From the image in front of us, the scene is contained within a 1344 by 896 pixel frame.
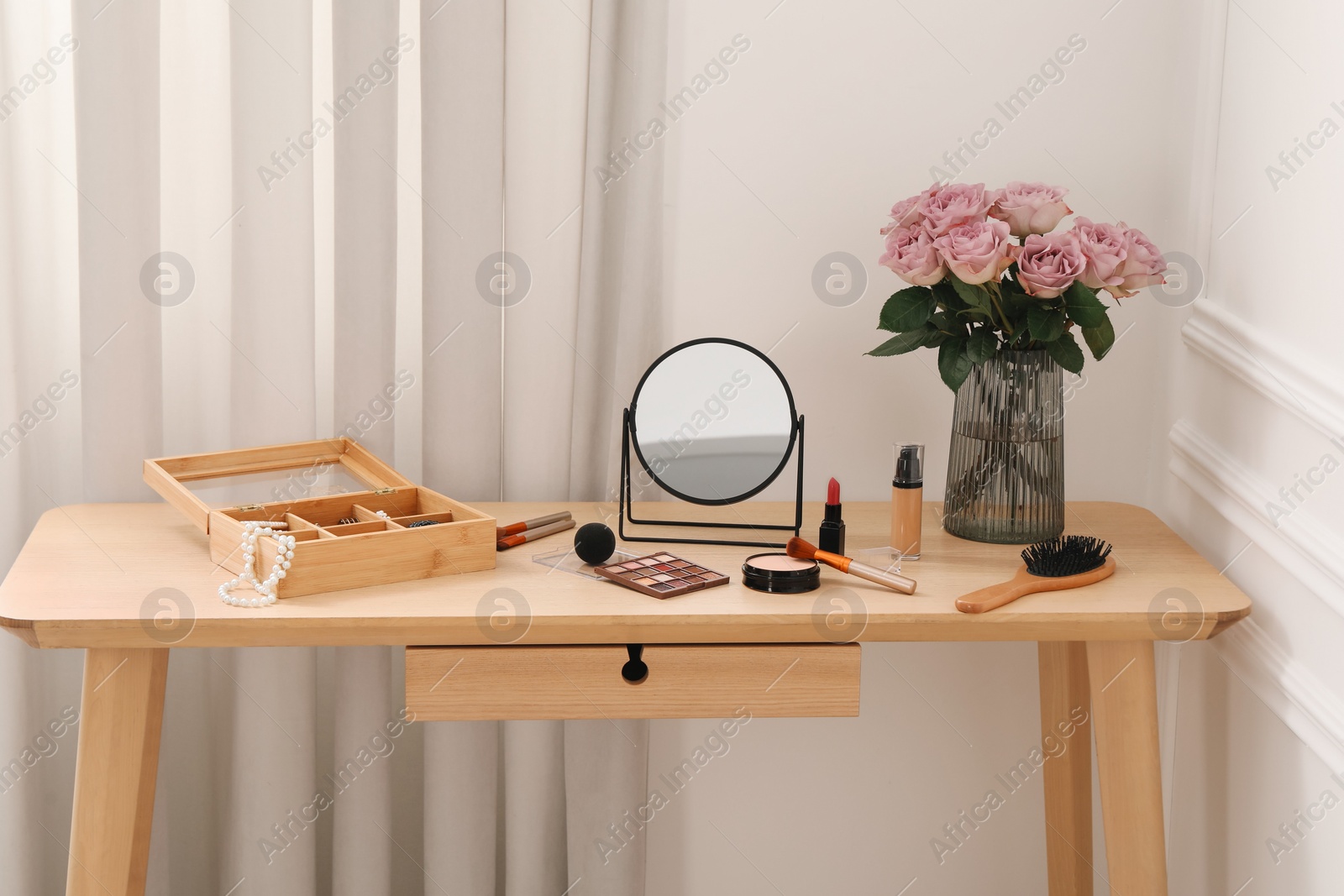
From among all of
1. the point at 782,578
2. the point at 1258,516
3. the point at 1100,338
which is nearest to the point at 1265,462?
the point at 1258,516

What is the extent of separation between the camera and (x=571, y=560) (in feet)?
4.45

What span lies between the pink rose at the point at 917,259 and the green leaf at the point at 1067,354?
0.17 metres

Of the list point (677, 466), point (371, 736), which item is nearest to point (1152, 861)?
point (677, 466)

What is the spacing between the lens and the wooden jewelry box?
1.24 meters

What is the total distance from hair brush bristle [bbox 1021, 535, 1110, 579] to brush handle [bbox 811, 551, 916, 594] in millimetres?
152

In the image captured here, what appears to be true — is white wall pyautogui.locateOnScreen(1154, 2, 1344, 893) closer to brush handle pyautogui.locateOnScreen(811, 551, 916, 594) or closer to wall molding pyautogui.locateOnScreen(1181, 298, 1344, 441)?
wall molding pyautogui.locateOnScreen(1181, 298, 1344, 441)

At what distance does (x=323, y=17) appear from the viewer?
1567 mm

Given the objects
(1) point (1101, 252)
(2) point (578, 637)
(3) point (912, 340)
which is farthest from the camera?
(3) point (912, 340)

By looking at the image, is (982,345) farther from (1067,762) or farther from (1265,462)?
(1067,762)

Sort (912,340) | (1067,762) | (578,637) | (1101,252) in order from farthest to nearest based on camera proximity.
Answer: (1067,762)
(912,340)
(1101,252)
(578,637)

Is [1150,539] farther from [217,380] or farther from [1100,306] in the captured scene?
[217,380]

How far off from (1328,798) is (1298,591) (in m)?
0.22

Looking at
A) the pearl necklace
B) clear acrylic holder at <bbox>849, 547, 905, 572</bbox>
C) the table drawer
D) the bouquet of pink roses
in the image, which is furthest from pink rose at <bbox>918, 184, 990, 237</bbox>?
the pearl necklace

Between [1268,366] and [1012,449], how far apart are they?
11.9 inches
